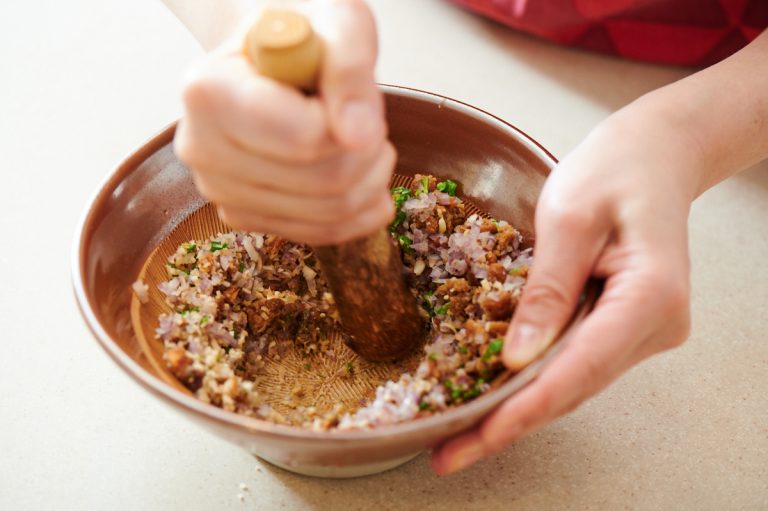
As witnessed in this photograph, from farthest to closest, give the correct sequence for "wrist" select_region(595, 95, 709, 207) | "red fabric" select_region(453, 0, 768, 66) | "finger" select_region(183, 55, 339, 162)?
"red fabric" select_region(453, 0, 768, 66) → "wrist" select_region(595, 95, 709, 207) → "finger" select_region(183, 55, 339, 162)

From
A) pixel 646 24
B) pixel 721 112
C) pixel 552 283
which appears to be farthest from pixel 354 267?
pixel 646 24

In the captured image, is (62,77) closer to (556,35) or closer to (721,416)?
(556,35)

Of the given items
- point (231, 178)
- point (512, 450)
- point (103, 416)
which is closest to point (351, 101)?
point (231, 178)

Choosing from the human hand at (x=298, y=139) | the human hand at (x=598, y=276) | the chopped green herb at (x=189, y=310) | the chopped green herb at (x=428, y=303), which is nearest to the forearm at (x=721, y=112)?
the human hand at (x=598, y=276)

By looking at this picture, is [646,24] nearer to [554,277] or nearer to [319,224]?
[554,277]

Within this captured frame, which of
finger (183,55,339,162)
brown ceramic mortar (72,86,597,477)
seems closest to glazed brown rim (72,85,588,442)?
brown ceramic mortar (72,86,597,477)

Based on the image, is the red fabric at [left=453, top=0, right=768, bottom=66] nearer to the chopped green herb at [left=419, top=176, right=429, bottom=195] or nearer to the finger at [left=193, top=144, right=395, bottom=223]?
the chopped green herb at [left=419, top=176, right=429, bottom=195]

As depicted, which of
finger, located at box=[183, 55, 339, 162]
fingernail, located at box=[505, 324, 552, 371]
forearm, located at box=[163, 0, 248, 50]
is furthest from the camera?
forearm, located at box=[163, 0, 248, 50]
